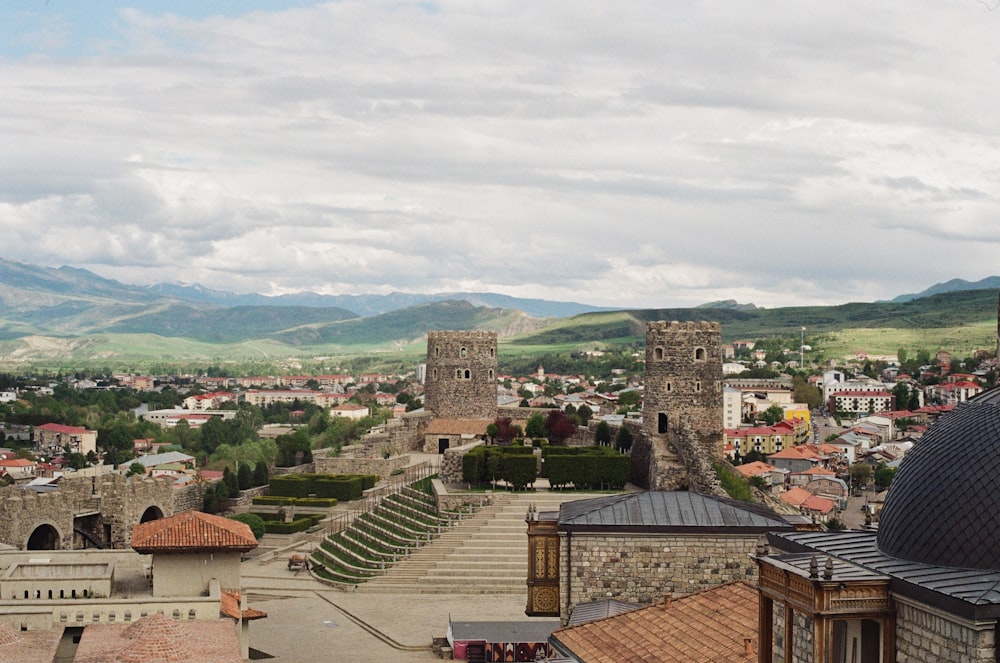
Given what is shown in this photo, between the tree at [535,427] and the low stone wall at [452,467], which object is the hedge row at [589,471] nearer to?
the low stone wall at [452,467]

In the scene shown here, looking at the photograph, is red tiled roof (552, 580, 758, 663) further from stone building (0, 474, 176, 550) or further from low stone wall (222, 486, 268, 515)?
low stone wall (222, 486, 268, 515)

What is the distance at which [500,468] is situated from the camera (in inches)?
1453

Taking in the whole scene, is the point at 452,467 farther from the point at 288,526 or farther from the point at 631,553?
the point at 631,553

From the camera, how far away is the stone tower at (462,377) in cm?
4691

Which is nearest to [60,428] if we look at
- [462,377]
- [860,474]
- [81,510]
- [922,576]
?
[462,377]

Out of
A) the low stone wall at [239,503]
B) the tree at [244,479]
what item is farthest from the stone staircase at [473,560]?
the tree at [244,479]

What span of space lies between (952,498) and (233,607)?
1555 cm

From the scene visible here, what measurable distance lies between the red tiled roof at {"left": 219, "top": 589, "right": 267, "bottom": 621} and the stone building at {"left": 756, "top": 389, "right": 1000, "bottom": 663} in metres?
13.8

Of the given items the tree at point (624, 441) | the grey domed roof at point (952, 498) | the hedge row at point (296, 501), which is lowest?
the hedge row at point (296, 501)

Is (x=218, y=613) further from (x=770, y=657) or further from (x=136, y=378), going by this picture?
(x=136, y=378)

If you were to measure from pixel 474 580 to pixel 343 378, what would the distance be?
158137 millimetres

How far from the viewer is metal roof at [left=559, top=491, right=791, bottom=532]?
62.0 feet

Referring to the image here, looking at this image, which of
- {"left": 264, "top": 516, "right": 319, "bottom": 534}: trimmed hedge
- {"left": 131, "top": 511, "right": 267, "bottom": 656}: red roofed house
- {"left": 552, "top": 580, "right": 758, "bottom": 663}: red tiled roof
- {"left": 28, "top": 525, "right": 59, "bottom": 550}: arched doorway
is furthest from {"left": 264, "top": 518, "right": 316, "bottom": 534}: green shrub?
{"left": 552, "top": 580, "right": 758, "bottom": 663}: red tiled roof

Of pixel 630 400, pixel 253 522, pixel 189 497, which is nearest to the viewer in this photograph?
pixel 253 522
